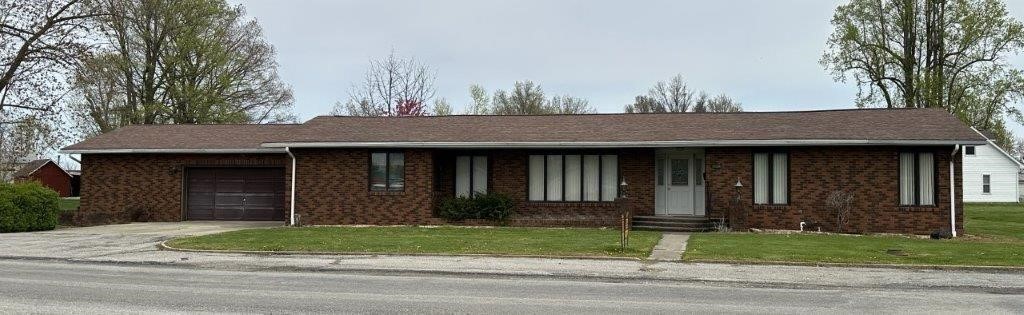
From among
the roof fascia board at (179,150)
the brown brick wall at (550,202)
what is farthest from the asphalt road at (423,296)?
the roof fascia board at (179,150)

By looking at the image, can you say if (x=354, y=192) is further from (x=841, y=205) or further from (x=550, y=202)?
(x=841, y=205)

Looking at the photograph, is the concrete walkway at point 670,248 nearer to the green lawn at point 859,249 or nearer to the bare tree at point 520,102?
the green lawn at point 859,249

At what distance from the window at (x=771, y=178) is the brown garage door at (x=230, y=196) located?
46.3 feet

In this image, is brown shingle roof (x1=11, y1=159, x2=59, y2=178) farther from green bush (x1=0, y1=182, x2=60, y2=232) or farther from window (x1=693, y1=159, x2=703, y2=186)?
window (x1=693, y1=159, x2=703, y2=186)

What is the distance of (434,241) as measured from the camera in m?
17.5

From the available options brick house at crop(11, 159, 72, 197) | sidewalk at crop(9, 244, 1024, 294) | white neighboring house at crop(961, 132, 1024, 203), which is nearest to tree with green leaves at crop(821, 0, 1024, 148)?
white neighboring house at crop(961, 132, 1024, 203)

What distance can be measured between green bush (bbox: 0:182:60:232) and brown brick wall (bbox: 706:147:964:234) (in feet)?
57.7

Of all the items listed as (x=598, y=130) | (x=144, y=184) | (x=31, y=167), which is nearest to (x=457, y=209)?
(x=598, y=130)

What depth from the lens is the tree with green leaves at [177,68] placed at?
38969mm

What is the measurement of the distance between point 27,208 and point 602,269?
16581 millimetres

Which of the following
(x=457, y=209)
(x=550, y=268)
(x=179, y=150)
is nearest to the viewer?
(x=550, y=268)

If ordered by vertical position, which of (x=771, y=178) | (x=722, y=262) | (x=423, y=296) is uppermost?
(x=771, y=178)

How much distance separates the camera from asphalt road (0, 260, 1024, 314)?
907 cm

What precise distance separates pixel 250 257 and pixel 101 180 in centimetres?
1354
